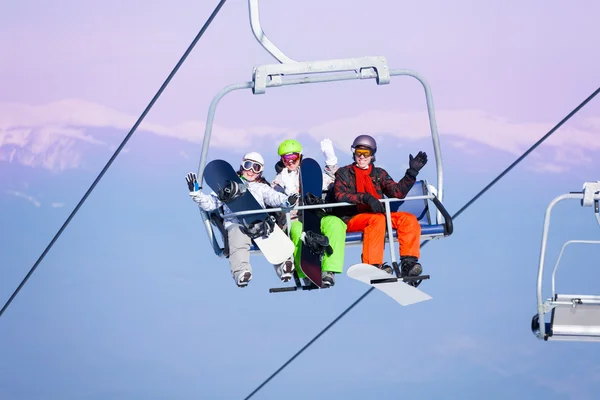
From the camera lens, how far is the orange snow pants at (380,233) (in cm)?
900

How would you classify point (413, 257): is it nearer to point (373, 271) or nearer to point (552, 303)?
point (373, 271)

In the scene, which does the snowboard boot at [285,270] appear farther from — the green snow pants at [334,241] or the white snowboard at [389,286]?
the white snowboard at [389,286]

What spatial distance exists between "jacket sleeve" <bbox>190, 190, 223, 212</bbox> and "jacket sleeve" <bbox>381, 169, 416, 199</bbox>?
1.06m

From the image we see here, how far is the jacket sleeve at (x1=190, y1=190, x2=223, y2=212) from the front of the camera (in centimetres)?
911

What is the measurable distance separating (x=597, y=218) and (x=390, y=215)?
124cm

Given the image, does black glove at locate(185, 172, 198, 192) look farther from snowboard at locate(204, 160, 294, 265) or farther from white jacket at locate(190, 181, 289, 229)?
snowboard at locate(204, 160, 294, 265)

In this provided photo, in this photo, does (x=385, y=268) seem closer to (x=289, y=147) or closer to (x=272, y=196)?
(x=272, y=196)

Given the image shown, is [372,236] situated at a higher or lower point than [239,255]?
higher

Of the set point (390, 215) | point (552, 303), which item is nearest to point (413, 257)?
point (390, 215)

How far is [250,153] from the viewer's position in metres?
9.39

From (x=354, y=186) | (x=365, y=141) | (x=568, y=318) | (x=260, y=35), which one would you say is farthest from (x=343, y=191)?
(x=568, y=318)

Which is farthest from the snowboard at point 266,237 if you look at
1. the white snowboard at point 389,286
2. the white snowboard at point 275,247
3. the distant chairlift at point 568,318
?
the distant chairlift at point 568,318

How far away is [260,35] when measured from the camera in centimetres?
909

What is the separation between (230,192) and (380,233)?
945mm
